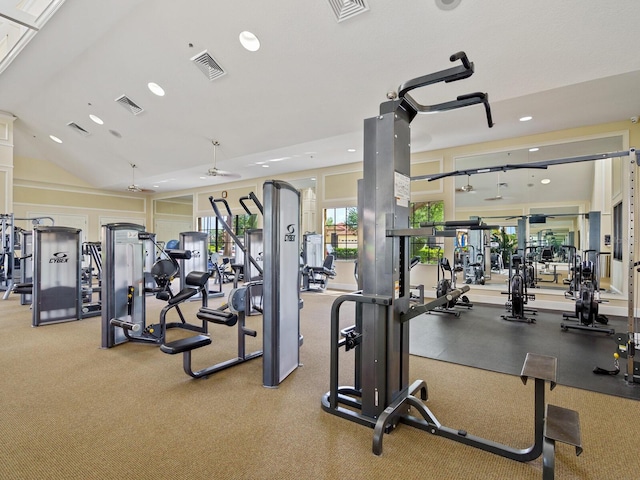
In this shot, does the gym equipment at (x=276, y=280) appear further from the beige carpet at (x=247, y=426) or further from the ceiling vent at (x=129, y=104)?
the ceiling vent at (x=129, y=104)

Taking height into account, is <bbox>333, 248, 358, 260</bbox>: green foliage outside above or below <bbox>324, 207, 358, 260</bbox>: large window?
below

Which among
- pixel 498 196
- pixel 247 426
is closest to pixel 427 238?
pixel 498 196

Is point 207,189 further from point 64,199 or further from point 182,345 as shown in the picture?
point 182,345

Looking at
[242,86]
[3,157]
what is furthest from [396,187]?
[3,157]

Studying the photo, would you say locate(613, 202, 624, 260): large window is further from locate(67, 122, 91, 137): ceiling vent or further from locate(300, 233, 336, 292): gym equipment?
locate(67, 122, 91, 137): ceiling vent

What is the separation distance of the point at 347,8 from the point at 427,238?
16.6ft

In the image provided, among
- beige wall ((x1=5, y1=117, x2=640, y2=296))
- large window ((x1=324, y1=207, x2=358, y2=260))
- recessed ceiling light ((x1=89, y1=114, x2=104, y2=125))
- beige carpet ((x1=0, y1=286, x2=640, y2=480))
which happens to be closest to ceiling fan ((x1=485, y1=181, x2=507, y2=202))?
beige wall ((x1=5, y1=117, x2=640, y2=296))

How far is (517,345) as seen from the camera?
404cm

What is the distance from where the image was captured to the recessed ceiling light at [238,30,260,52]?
4.73m

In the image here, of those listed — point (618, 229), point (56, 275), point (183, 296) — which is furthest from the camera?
point (618, 229)

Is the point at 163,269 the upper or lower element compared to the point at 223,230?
lower

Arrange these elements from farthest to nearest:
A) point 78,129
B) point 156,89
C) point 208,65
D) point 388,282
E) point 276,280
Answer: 1. point 78,129
2. point 156,89
3. point 208,65
4. point 276,280
5. point 388,282

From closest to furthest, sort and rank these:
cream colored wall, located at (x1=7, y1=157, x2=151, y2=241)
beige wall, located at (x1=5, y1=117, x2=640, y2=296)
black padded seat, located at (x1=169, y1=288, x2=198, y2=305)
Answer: black padded seat, located at (x1=169, y1=288, x2=198, y2=305), beige wall, located at (x1=5, y1=117, x2=640, y2=296), cream colored wall, located at (x1=7, y1=157, x2=151, y2=241)

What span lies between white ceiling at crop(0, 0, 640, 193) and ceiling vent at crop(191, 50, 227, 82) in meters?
0.10
